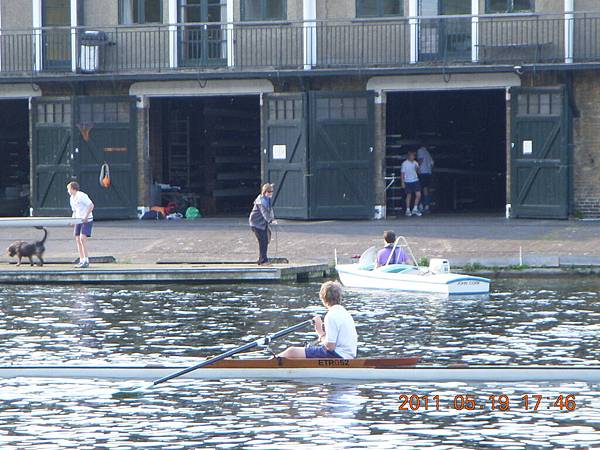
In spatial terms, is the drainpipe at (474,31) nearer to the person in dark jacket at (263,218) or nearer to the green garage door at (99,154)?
the person in dark jacket at (263,218)

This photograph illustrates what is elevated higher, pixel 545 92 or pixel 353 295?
pixel 545 92

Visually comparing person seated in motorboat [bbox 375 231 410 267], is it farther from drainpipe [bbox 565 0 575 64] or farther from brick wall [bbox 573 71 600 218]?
drainpipe [bbox 565 0 575 64]

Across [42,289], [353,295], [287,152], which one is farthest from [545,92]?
[42,289]

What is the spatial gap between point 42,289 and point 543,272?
10.6m

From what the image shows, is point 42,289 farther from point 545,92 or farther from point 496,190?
point 496,190

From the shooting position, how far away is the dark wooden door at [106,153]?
39688 millimetres

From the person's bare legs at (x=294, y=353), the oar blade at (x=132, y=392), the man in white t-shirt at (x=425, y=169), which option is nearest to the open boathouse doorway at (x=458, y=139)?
the man in white t-shirt at (x=425, y=169)

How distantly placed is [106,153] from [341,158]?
6615 millimetres

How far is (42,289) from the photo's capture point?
29.7 meters

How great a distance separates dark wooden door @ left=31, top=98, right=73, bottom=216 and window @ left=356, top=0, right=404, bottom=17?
336 inches

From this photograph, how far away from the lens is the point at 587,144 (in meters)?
36.7

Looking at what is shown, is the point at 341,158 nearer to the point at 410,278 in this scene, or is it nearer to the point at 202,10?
the point at 202,10

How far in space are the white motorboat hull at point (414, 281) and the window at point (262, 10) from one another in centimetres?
1091

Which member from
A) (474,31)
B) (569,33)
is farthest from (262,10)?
(569,33)
